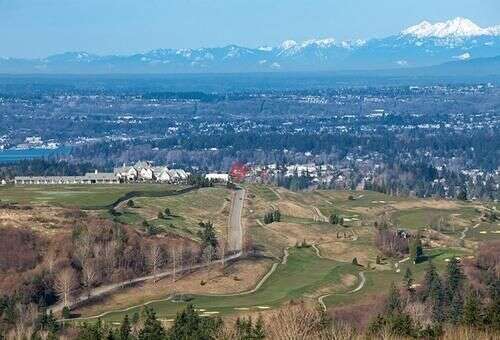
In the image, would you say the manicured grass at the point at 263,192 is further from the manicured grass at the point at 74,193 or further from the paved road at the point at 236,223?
the manicured grass at the point at 74,193

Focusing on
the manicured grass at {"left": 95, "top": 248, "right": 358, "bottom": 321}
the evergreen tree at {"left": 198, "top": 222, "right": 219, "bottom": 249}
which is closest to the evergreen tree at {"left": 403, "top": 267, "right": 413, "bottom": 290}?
the manicured grass at {"left": 95, "top": 248, "right": 358, "bottom": 321}

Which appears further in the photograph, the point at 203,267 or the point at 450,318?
the point at 203,267

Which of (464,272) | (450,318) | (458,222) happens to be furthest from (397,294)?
(458,222)

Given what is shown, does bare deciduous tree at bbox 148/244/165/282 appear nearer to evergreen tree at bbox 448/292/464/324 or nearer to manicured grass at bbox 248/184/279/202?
evergreen tree at bbox 448/292/464/324

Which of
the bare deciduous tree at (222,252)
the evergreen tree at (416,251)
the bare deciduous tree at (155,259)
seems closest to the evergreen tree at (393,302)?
the bare deciduous tree at (222,252)

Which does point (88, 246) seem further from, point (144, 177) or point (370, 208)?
point (144, 177)

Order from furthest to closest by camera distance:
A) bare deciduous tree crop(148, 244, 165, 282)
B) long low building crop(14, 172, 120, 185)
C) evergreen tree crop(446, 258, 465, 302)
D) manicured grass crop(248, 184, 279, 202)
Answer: long low building crop(14, 172, 120, 185), manicured grass crop(248, 184, 279, 202), bare deciduous tree crop(148, 244, 165, 282), evergreen tree crop(446, 258, 465, 302)

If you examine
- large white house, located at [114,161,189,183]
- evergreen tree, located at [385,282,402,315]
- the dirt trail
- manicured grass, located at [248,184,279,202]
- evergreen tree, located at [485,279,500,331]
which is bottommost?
the dirt trail
